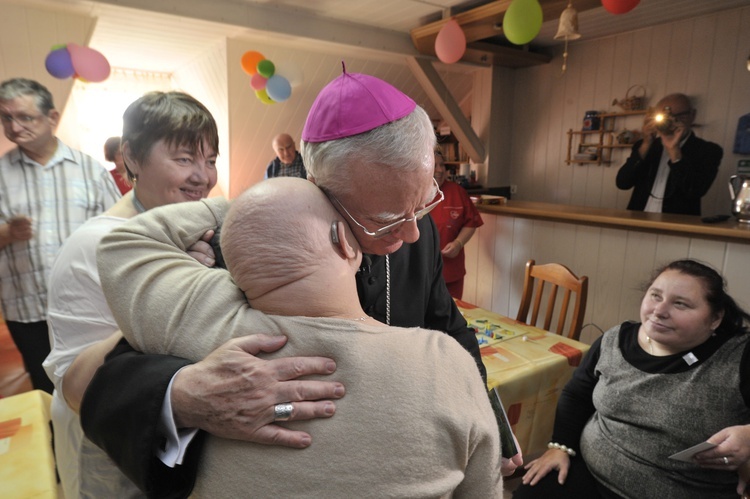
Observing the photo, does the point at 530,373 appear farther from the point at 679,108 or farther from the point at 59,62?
the point at 59,62

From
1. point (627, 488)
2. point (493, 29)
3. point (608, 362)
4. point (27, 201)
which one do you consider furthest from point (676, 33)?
point (27, 201)

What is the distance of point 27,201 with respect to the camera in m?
1.96

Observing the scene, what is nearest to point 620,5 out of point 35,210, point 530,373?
point 530,373

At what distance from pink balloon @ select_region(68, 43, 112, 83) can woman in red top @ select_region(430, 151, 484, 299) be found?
8.62 feet

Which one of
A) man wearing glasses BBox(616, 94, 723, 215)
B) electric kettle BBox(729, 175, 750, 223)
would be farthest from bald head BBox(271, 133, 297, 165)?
electric kettle BBox(729, 175, 750, 223)

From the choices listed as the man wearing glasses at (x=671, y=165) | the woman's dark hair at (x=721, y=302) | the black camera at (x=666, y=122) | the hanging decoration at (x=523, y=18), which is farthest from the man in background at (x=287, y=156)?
the woman's dark hair at (x=721, y=302)

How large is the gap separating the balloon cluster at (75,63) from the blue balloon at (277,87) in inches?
48.4

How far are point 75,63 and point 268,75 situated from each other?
1407 millimetres

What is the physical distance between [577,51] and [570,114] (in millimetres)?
696

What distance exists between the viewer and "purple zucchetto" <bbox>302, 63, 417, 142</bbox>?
0.64 m

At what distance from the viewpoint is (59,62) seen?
120 inches

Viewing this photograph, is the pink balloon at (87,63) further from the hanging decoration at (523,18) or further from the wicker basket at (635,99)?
the wicker basket at (635,99)

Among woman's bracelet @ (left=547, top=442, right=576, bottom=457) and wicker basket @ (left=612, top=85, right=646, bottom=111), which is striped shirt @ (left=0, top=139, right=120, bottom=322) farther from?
wicker basket @ (left=612, top=85, right=646, bottom=111)

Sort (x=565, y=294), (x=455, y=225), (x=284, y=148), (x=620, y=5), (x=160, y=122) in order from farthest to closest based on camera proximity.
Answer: (x=284, y=148)
(x=455, y=225)
(x=620, y=5)
(x=565, y=294)
(x=160, y=122)
